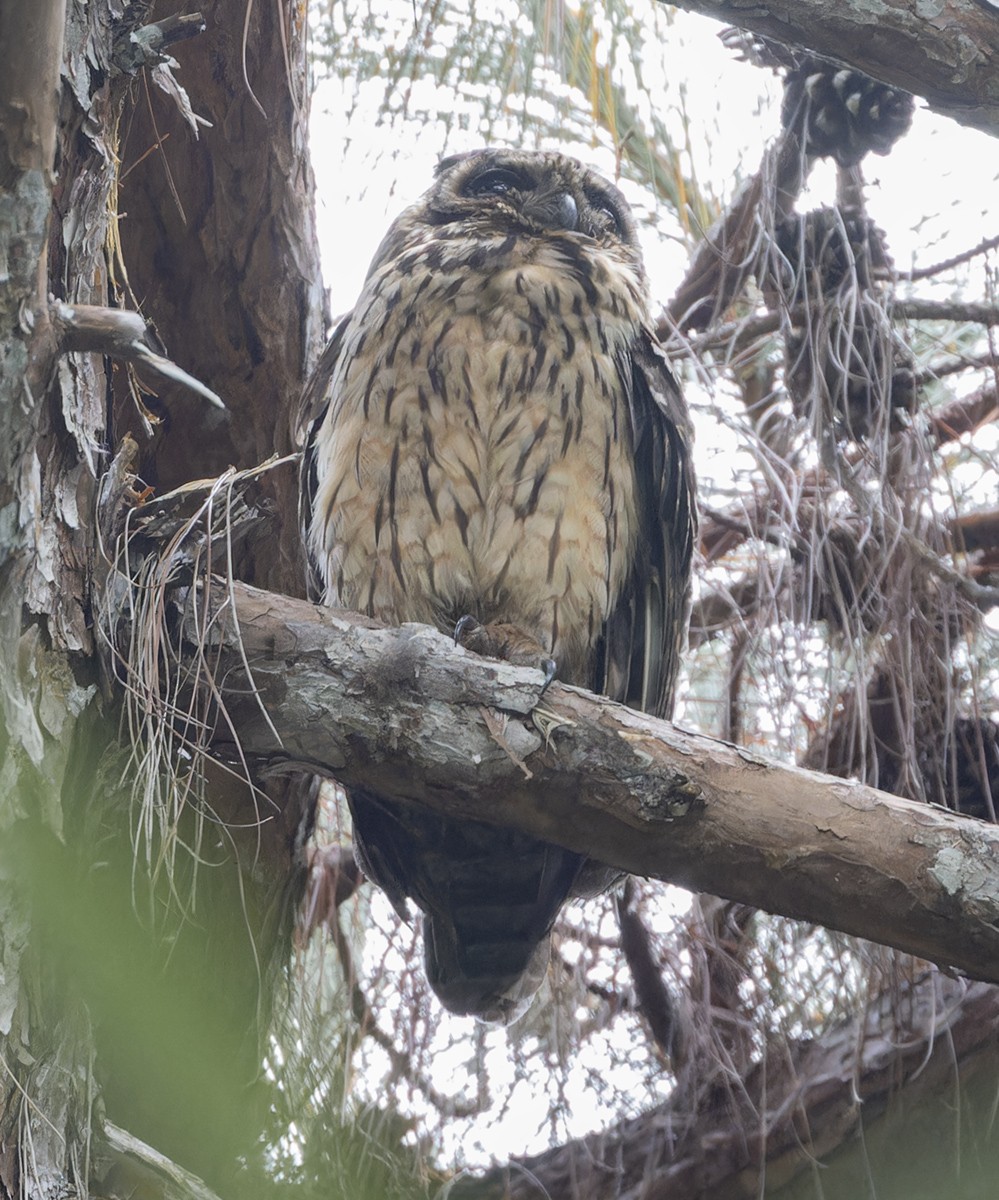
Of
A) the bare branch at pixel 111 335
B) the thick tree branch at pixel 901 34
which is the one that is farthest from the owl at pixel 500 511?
the bare branch at pixel 111 335

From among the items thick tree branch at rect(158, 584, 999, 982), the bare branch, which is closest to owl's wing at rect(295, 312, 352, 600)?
thick tree branch at rect(158, 584, 999, 982)

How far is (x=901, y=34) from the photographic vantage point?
7.28 ft

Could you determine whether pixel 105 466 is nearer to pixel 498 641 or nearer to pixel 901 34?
pixel 498 641

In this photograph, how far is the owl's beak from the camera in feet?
9.43

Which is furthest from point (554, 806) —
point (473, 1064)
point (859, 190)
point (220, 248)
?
point (859, 190)

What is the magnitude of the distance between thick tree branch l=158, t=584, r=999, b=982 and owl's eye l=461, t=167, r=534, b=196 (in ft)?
4.39

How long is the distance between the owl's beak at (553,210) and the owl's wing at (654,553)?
1.30ft

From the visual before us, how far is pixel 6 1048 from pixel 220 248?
5.59 ft

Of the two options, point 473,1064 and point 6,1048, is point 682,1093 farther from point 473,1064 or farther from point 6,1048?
point 6,1048

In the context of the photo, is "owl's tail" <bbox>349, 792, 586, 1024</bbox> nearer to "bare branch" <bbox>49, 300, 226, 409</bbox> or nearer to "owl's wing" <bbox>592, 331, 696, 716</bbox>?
"owl's wing" <bbox>592, 331, 696, 716</bbox>

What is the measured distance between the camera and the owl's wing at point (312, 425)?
2.71 m

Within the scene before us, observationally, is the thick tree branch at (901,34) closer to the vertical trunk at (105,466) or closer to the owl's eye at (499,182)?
the owl's eye at (499,182)

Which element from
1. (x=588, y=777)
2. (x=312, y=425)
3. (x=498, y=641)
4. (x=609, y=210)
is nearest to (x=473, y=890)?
(x=498, y=641)

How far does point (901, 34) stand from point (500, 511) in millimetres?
1116
